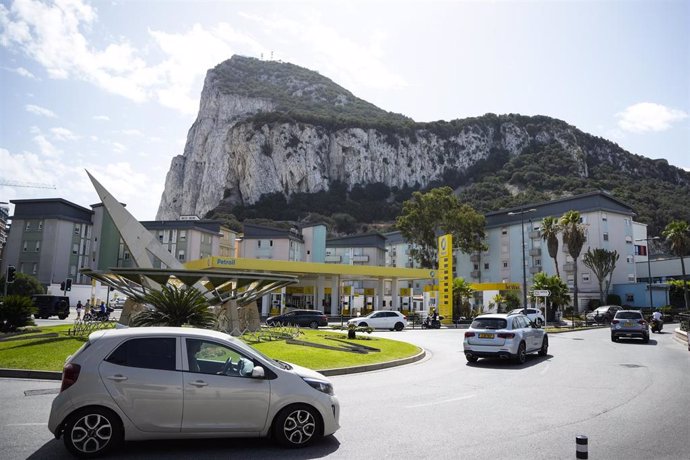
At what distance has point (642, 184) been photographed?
122 meters

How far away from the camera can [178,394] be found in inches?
228

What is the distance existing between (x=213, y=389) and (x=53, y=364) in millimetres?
9066

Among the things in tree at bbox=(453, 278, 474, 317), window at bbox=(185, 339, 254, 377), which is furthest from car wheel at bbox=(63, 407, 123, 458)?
tree at bbox=(453, 278, 474, 317)

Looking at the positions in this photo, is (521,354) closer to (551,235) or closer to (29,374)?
(29,374)

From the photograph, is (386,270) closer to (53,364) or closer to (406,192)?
(53,364)

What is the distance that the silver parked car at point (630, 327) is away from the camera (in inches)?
947

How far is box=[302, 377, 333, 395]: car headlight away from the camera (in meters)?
6.41

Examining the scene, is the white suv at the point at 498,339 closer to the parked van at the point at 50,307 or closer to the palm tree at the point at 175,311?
the palm tree at the point at 175,311

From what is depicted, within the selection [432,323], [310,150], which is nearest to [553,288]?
[432,323]

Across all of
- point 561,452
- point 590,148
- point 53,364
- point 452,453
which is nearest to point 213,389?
A: point 452,453

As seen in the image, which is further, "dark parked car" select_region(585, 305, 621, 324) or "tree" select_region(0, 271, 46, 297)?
"tree" select_region(0, 271, 46, 297)

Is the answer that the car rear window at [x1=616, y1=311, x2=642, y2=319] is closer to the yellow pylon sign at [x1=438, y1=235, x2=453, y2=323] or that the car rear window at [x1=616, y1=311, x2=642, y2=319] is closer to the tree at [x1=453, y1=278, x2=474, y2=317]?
the yellow pylon sign at [x1=438, y1=235, x2=453, y2=323]

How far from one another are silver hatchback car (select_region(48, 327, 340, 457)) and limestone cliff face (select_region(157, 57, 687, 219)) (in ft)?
449

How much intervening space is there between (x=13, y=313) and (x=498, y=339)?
1868 cm
